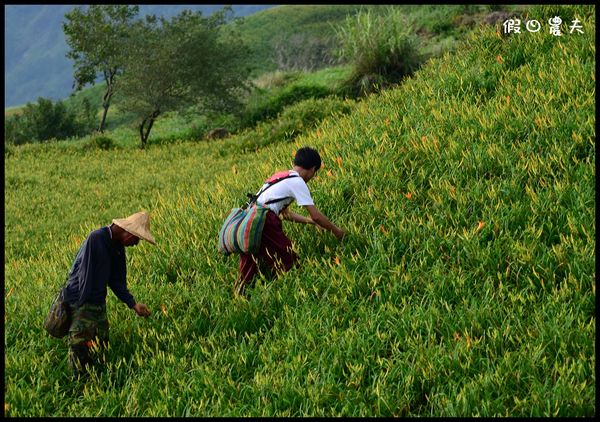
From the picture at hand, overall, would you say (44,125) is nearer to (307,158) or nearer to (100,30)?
(100,30)

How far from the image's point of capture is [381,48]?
15.5m

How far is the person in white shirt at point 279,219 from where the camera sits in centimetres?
474

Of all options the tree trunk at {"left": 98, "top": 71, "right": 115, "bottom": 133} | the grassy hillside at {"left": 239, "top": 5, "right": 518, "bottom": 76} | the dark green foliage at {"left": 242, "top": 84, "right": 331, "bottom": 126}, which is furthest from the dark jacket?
the tree trunk at {"left": 98, "top": 71, "right": 115, "bottom": 133}

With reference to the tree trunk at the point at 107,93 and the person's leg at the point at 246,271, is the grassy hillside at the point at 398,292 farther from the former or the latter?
the tree trunk at the point at 107,93

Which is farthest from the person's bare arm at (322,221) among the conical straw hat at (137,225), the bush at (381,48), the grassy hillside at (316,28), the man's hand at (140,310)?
the grassy hillside at (316,28)

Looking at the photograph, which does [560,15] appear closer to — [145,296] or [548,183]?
[548,183]

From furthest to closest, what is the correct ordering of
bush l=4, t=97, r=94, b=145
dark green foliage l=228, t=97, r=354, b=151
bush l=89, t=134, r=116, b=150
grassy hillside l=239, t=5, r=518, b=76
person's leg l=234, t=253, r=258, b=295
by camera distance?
bush l=4, t=97, r=94, b=145 < grassy hillside l=239, t=5, r=518, b=76 < bush l=89, t=134, r=116, b=150 < dark green foliage l=228, t=97, r=354, b=151 < person's leg l=234, t=253, r=258, b=295

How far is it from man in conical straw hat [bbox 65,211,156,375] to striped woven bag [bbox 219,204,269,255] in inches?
30.4

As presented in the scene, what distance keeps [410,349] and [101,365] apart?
246 cm

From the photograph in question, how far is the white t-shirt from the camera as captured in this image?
4.64m

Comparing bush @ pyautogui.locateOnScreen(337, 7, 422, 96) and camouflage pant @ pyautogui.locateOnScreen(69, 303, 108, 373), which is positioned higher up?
bush @ pyautogui.locateOnScreen(337, 7, 422, 96)

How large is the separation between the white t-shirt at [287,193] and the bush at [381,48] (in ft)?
36.6

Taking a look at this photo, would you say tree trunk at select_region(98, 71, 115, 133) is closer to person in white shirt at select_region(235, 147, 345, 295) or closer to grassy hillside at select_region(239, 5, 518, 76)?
grassy hillside at select_region(239, 5, 518, 76)

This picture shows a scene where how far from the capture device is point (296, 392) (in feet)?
11.2
